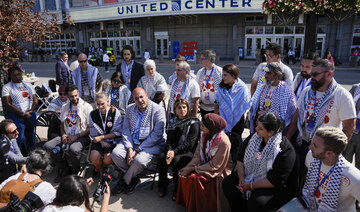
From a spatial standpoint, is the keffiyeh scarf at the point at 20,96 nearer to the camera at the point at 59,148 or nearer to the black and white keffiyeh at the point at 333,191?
the camera at the point at 59,148

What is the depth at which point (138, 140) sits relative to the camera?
3.92 meters

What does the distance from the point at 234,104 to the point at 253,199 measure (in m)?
1.55

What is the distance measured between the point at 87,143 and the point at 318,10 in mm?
4966

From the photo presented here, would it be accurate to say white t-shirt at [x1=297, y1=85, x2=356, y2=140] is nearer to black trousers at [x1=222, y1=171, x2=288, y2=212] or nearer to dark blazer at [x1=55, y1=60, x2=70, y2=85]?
black trousers at [x1=222, y1=171, x2=288, y2=212]

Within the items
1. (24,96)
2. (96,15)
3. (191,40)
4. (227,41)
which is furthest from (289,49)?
(24,96)

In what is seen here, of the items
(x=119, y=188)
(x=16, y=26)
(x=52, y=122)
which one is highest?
(x=16, y=26)

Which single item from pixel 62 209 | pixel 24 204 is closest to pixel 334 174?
pixel 62 209

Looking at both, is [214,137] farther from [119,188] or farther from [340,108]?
[119,188]

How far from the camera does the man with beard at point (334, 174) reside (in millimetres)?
2121

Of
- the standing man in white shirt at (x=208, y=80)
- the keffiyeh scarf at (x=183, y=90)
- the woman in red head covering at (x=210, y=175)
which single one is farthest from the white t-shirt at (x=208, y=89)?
the woman in red head covering at (x=210, y=175)

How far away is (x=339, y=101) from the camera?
9.07ft

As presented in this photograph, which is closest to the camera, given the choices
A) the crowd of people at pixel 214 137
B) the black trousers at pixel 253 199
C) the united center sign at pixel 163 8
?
the crowd of people at pixel 214 137

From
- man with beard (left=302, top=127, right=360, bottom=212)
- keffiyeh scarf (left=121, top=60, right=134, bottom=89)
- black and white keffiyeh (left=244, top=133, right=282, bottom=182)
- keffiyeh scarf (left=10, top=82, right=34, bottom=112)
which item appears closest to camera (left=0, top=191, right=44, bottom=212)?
black and white keffiyeh (left=244, top=133, right=282, bottom=182)

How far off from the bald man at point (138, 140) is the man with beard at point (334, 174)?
2210mm
